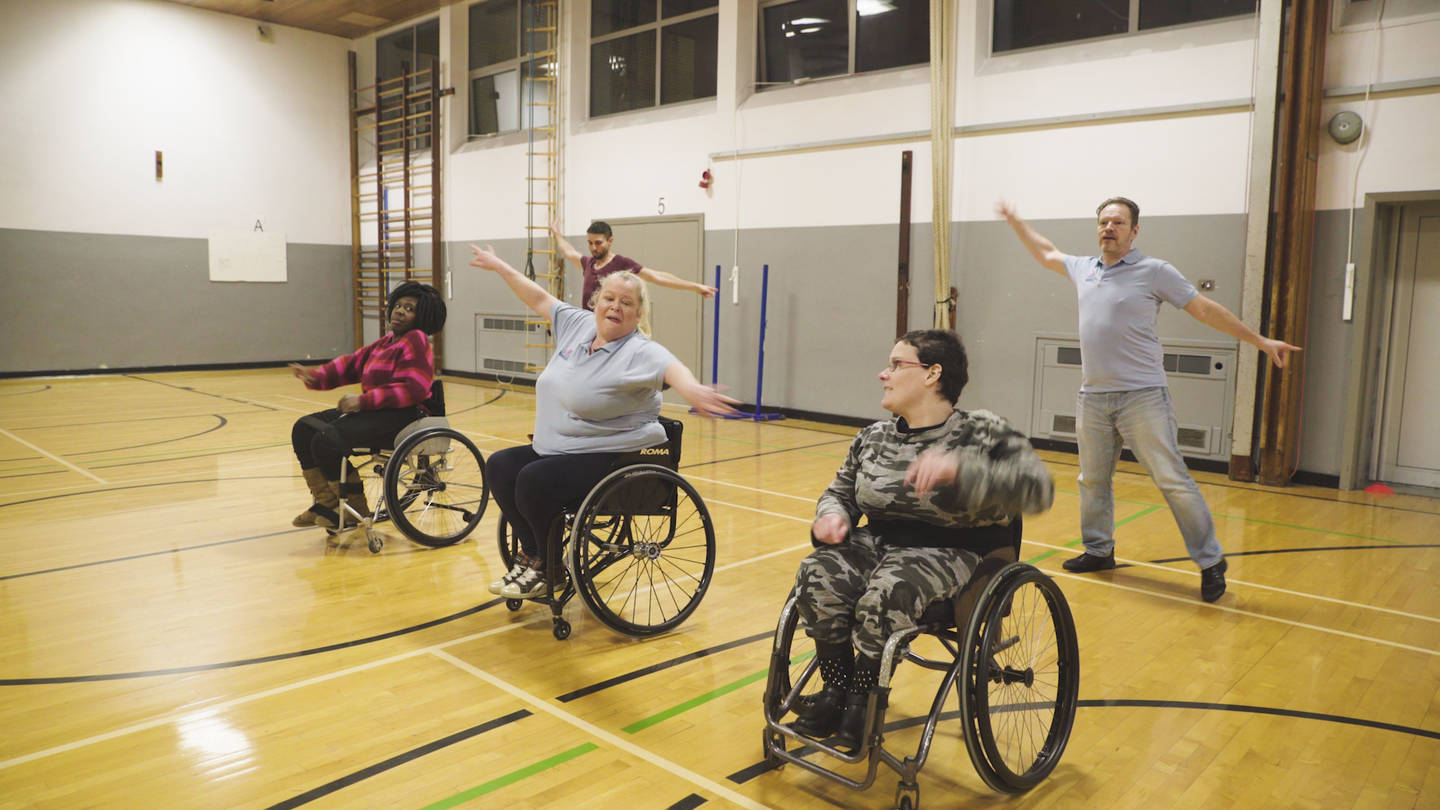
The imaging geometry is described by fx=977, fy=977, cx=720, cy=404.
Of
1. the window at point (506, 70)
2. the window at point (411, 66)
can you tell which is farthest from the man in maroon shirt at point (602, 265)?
the window at point (411, 66)

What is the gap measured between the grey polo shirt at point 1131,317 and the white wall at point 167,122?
10934 mm

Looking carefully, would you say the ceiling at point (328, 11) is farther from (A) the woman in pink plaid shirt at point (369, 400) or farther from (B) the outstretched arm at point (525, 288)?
(B) the outstretched arm at point (525, 288)

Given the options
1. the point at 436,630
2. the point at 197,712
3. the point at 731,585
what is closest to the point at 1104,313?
the point at 731,585

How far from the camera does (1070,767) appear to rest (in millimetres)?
2111

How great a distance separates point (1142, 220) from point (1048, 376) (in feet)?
3.70

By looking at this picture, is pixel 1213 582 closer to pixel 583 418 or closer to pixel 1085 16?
pixel 583 418

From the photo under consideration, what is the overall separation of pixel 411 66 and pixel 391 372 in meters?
9.34

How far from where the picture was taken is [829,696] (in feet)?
6.41

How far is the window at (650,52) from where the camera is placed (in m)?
8.66

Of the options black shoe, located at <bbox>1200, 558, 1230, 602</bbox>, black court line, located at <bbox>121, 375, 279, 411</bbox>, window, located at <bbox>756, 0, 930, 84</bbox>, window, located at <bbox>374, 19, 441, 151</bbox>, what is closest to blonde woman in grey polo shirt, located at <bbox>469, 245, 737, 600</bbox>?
black shoe, located at <bbox>1200, 558, 1230, 602</bbox>

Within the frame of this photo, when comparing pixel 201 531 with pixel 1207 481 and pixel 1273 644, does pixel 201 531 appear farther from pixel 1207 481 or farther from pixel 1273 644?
pixel 1207 481

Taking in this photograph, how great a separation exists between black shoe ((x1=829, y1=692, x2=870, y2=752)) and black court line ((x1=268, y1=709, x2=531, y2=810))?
83cm

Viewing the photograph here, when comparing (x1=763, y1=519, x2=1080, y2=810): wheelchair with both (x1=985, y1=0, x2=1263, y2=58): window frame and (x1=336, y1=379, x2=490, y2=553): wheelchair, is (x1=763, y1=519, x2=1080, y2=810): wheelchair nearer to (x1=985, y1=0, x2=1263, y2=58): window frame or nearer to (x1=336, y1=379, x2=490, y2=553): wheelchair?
(x1=336, y1=379, x2=490, y2=553): wheelchair

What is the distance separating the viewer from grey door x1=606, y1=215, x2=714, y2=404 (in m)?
8.52
